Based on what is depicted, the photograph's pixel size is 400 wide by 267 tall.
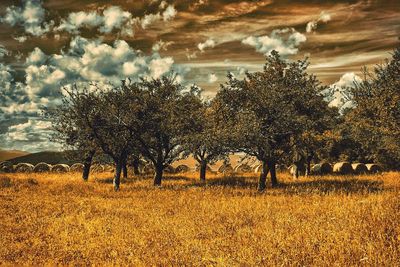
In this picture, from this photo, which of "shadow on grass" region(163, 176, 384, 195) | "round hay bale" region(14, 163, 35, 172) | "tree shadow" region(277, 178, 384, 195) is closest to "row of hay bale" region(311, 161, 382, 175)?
"shadow on grass" region(163, 176, 384, 195)

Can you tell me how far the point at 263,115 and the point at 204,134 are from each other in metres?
4.46

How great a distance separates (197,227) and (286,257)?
16.3 feet

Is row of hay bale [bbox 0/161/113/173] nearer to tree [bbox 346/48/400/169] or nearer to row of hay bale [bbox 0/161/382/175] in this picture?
row of hay bale [bbox 0/161/382/175]

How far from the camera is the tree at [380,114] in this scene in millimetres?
31281

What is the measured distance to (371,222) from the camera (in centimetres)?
1062

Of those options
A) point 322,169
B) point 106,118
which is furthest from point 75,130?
point 322,169

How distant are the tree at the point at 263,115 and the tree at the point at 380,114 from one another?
22.6 feet

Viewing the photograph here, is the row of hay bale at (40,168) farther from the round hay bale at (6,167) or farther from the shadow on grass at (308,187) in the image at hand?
the shadow on grass at (308,187)

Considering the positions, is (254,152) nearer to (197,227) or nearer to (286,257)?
(197,227)

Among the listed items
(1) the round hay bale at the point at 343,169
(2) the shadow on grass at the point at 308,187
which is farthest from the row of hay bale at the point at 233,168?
(2) the shadow on grass at the point at 308,187

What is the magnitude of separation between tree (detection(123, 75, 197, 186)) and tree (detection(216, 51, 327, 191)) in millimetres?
3846

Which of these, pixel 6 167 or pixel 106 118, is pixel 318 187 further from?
pixel 6 167

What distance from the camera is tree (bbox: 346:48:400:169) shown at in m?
31.3

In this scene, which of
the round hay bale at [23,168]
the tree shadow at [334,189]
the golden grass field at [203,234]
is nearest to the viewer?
the golden grass field at [203,234]
